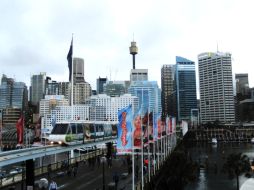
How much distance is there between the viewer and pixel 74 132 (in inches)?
1596

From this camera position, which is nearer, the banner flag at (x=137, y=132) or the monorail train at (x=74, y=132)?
the banner flag at (x=137, y=132)

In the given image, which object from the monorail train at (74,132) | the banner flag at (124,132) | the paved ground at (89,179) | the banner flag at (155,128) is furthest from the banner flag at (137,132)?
the banner flag at (155,128)

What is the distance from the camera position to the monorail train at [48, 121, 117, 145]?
38.2m

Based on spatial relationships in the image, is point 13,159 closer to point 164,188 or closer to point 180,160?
point 164,188

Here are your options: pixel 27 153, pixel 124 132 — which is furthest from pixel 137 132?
pixel 27 153

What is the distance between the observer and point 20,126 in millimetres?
39156

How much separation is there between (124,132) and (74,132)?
14.9 m

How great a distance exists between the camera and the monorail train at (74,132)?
38.2 metres

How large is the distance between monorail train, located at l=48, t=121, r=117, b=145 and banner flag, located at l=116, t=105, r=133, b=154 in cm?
1282

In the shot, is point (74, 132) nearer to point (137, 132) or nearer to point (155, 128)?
point (155, 128)

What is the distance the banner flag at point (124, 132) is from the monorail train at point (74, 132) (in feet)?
42.1

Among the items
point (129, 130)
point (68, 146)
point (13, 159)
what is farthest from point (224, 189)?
point (13, 159)

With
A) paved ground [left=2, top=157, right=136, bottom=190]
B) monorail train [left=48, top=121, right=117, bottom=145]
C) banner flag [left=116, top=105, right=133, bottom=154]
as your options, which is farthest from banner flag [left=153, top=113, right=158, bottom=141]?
banner flag [left=116, top=105, right=133, bottom=154]

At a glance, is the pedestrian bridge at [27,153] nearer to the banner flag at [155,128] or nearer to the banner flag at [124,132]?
the banner flag at [124,132]
